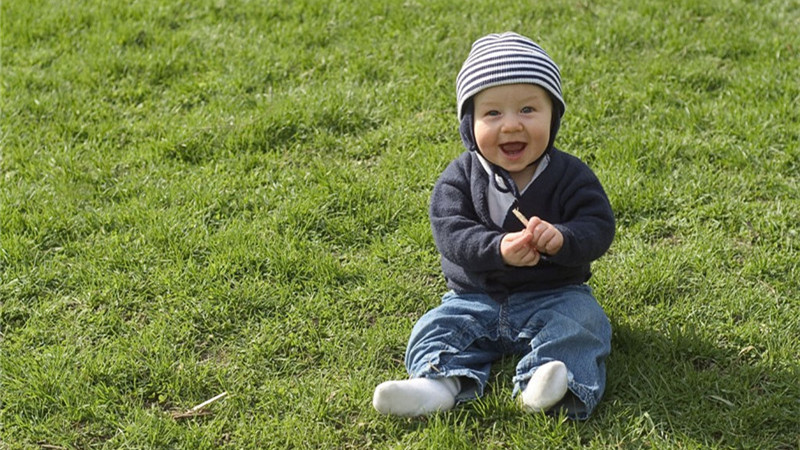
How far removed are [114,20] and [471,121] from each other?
3760 millimetres

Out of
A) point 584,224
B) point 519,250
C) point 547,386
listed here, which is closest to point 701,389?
point 547,386

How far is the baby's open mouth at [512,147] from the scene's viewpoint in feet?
12.3

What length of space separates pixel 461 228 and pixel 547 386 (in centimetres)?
68

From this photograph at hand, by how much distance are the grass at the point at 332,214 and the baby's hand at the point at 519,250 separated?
45 centimetres

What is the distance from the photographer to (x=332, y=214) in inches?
189

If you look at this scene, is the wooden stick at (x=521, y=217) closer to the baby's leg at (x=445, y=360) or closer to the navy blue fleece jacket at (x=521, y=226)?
the navy blue fleece jacket at (x=521, y=226)

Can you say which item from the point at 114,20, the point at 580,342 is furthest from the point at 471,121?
the point at 114,20

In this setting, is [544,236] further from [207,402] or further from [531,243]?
[207,402]

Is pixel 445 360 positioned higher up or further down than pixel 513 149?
further down

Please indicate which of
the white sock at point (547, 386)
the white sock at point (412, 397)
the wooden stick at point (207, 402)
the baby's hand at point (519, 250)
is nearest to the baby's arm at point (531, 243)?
the baby's hand at point (519, 250)

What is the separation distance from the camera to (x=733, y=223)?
459cm

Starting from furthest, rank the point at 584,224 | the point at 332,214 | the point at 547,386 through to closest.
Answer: the point at 332,214 < the point at 584,224 < the point at 547,386

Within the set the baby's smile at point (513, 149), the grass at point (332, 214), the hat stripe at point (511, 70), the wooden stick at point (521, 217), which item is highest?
the hat stripe at point (511, 70)

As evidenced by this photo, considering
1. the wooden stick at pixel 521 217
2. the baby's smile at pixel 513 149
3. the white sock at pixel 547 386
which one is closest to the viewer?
the white sock at pixel 547 386
